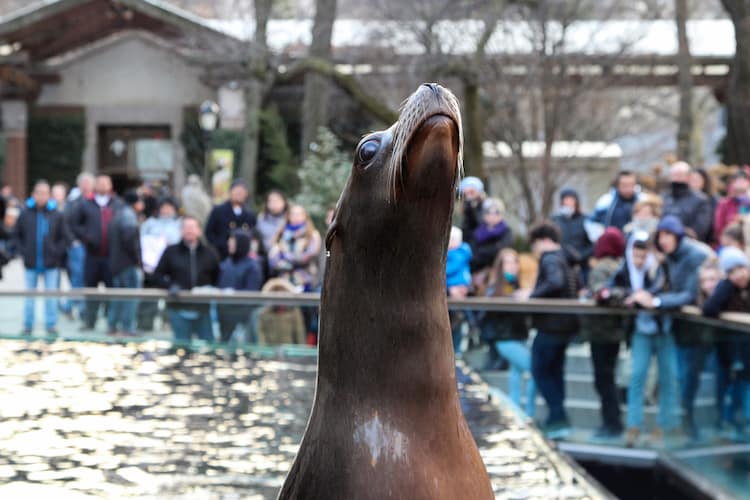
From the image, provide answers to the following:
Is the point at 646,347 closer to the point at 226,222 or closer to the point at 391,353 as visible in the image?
the point at 226,222

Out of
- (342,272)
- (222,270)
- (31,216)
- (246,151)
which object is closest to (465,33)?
(246,151)

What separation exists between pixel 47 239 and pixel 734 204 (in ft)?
28.3

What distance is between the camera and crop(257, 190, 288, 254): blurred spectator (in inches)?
506

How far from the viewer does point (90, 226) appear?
556 inches

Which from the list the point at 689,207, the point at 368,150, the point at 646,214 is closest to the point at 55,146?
the point at 646,214

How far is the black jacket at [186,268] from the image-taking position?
11.7m

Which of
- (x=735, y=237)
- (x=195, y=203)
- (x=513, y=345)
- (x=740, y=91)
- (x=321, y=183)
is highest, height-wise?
(x=740, y=91)

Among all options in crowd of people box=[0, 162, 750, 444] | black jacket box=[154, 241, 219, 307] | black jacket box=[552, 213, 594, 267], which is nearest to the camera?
crowd of people box=[0, 162, 750, 444]

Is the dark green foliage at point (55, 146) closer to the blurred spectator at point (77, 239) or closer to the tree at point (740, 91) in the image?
the blurred spectator at point (77, 239)

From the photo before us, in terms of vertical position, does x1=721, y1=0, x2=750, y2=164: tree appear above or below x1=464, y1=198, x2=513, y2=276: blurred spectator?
above

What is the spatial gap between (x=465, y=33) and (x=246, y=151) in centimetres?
647

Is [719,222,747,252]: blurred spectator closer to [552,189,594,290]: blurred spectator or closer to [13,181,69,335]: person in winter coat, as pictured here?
[552,189,594,290]: blurred spectator

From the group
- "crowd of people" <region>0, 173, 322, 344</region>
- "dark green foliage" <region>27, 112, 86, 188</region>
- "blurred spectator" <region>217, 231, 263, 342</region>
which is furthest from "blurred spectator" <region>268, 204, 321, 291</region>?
"dark green foliage" <region>27, 112, 86, 188</region>

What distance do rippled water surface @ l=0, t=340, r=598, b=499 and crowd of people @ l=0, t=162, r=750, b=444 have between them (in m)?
1.40
